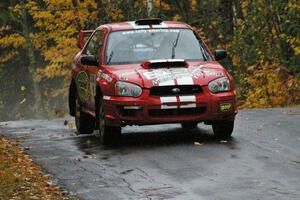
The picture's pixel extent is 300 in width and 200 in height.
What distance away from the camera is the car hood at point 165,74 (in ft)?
38.2

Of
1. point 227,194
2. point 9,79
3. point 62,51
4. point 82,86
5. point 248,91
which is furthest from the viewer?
point 9,79

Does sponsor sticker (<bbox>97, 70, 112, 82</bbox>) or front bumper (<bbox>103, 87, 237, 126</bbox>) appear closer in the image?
front bumper (<bbox>103, 87, 237, 126</bbox>)

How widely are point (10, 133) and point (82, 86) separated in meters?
2.20

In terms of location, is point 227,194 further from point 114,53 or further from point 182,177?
point 114,53

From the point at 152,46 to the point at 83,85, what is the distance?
1735mm

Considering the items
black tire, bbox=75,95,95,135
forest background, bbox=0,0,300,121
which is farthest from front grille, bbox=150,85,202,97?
forest background, bbox=0,0,300,121

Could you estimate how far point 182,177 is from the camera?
367 inches

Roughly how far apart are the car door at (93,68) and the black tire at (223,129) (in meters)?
1.99

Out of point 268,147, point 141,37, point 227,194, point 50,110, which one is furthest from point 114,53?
point 50,110

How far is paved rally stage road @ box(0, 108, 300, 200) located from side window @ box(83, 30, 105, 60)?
4.82ft

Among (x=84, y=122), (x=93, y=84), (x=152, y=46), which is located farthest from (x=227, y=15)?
(x=93, y=84)

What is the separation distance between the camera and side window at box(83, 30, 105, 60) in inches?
528

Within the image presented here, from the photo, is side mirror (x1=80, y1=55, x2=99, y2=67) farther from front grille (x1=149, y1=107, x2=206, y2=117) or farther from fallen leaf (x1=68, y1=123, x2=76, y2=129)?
fallen leaf (x1=68, y1=123, x2=76, y2=129)

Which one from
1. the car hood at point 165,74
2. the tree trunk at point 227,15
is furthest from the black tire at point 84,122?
the tree trunk at point 227,15
